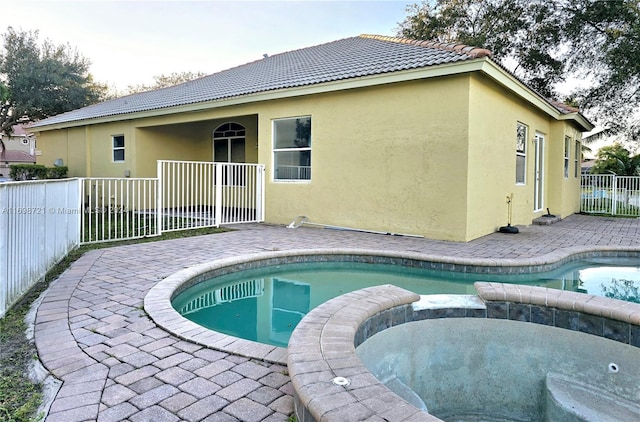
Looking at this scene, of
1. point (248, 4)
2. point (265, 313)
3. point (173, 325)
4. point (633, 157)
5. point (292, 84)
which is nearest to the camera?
point (173, 325)

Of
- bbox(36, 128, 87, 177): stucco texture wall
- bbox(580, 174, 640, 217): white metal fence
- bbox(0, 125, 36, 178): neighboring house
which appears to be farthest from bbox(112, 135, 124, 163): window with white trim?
bbox(0, 125, 36, 178): neighboring house

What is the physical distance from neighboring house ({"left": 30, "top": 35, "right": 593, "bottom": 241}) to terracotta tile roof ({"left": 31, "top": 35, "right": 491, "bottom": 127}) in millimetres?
64

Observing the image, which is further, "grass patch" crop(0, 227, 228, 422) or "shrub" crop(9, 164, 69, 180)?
"shrub" crop(9, 164, 69, 180)

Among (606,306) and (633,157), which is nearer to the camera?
(606,306)

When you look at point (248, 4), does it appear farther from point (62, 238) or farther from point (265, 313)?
point (265, 313)

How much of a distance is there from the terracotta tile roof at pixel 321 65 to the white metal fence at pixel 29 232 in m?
5.69

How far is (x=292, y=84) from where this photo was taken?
976cm

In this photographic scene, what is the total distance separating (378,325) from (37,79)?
27.7 metres

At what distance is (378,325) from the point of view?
138 inches

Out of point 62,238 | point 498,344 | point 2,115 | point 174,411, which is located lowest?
point 498,344

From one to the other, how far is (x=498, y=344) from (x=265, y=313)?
8.14 ft

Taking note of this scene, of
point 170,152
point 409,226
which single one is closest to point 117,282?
point 409,226

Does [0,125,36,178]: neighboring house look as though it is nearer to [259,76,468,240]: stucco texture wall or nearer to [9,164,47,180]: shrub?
[9,164,47,180]: shrub

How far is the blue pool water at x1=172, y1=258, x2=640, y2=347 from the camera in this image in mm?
4502
